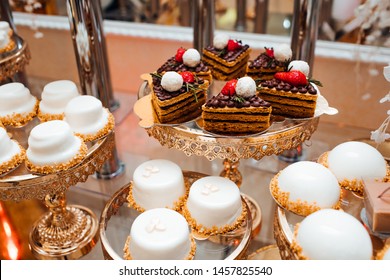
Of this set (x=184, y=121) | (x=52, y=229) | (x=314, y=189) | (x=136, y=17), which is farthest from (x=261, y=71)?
(x=136, y=17)

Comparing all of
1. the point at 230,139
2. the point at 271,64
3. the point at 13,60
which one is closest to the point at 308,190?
the point at 230,139

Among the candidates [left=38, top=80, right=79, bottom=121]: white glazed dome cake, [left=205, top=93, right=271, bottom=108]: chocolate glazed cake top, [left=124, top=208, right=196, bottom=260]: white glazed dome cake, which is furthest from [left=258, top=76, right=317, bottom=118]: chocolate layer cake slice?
[left=38, top=80, right=79, bottom=121]: white glazed dome cake

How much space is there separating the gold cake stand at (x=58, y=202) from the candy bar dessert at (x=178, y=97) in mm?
312

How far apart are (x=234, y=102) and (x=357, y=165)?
1.63 feet

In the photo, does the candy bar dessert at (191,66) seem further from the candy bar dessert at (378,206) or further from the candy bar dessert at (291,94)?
the candy bar dessert at (378,206)

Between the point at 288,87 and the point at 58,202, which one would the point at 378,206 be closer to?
the point at 288,87

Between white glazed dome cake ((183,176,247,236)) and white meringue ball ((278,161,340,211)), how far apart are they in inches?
8.3

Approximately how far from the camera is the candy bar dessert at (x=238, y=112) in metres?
1.62

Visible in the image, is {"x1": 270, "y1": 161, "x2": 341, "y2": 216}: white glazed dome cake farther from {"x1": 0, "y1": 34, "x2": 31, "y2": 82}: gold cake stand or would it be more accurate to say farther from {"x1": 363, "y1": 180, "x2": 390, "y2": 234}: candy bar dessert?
{"x1": 0, "y1": 34, "x2": 31, "y2": 82}: gold cake stand

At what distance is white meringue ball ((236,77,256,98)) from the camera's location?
1632 millimetres

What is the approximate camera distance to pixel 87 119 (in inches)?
72.8

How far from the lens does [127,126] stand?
9.62 ft

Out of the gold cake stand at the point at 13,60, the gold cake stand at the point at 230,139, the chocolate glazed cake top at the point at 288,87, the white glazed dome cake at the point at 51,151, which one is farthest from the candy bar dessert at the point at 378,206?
the gold cake stand at the point at 13,60

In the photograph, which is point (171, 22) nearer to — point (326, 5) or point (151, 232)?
point (326, 5)
